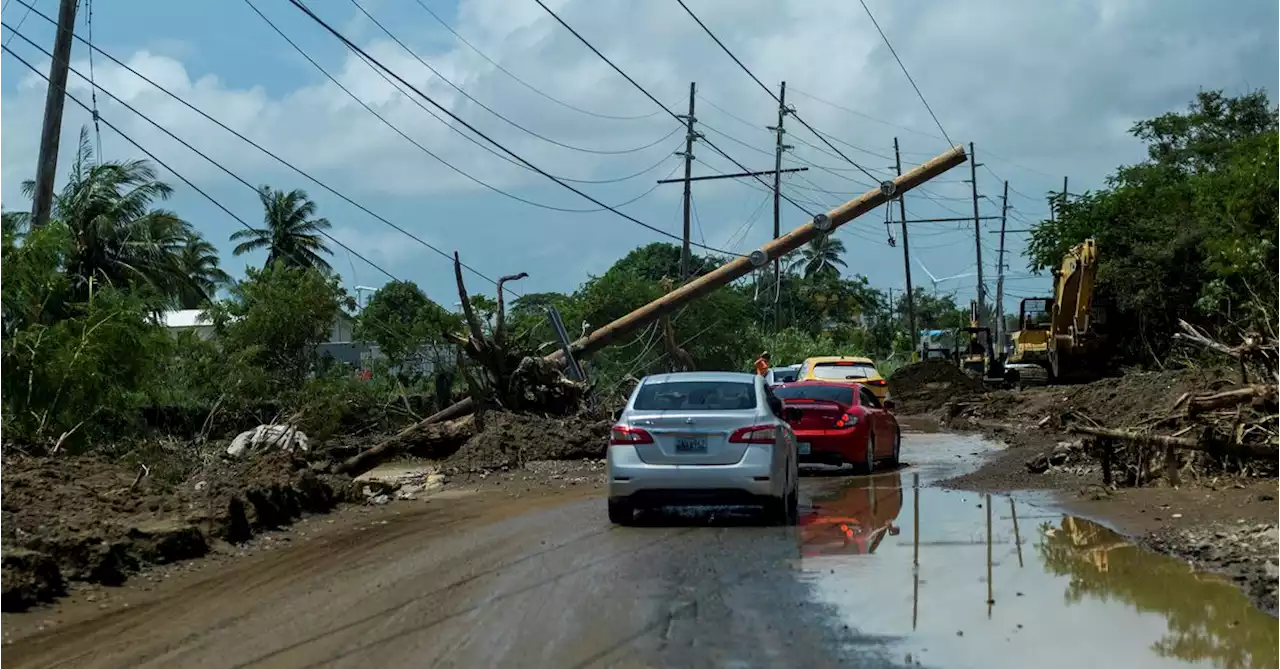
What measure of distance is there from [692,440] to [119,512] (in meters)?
5.63

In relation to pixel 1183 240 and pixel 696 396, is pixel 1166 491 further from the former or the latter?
pixel 1183 240

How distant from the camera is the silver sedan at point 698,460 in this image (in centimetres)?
1424

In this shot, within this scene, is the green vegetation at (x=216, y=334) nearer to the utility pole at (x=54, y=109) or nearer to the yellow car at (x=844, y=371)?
the utility pole at (x=54, y=109)

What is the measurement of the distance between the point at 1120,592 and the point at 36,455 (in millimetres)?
13260

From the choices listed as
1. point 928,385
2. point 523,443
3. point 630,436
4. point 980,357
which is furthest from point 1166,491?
point 980,357

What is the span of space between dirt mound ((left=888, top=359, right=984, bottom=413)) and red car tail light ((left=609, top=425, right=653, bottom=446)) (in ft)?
109

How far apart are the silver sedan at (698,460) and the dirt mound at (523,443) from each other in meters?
8.58

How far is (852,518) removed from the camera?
601 inches

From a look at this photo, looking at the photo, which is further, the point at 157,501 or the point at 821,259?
the point at 821,259

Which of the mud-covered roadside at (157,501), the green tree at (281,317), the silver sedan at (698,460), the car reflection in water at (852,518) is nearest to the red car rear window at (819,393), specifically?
the car reflection in water at (852,518)

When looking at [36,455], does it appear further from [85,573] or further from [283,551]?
[85,573]

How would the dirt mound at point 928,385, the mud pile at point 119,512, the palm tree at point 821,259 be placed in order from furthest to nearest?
the palm tree at point 821,259
the dirt mound at point 928,385
the mud pile at point 119,512

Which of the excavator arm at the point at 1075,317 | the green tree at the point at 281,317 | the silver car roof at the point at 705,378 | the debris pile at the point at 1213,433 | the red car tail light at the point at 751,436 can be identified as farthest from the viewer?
the excavator arm at the point at 1075,317

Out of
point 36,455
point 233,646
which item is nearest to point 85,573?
point 233,646
